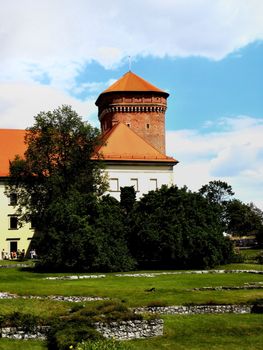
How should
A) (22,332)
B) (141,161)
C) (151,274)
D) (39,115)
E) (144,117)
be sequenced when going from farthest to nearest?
(144,117) → (141,161) → (39,115) → (151,274) → (22,332)

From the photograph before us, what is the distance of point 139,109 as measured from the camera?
6322cm

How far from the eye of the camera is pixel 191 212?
41.0m

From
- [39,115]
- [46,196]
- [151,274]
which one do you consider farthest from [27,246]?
[151,274]

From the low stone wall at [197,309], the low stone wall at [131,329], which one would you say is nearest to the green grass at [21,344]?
the low stone wall at [131,329]

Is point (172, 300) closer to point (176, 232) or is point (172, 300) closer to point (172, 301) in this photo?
point (172, 301)

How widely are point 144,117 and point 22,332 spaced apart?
162ft

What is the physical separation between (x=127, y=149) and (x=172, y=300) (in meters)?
35.6

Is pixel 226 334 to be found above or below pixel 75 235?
below

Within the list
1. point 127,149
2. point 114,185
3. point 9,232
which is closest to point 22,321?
point 114,185

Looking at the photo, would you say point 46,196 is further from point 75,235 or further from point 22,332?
point 22,332

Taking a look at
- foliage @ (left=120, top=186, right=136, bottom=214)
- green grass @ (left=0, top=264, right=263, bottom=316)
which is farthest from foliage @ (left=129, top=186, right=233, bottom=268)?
foliage @ (left=120, top=186, right=136, bottom=214)

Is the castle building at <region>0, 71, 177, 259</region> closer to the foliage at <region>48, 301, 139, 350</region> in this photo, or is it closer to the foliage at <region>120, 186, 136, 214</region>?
the foliage at <region>120, 186, 136, 214</region>

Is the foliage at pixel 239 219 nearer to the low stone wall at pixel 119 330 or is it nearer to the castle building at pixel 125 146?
the castle building at pixel 125 146

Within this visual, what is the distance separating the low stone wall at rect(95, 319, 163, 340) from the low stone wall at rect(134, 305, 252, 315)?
113 inches
